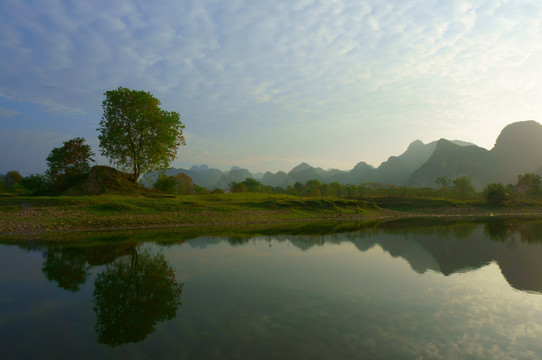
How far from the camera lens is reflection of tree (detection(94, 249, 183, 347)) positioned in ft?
34.0

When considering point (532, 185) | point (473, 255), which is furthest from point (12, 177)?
point (532, 185)

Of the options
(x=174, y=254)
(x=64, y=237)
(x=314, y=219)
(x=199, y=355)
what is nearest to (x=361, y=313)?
(x=199, y=355)

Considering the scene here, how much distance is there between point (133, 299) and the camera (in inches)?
523

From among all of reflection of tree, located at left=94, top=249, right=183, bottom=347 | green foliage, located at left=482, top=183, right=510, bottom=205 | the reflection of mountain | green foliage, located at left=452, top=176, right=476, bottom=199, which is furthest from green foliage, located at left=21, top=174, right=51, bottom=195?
green foliage, located at left=452, top=176, right=476, bottom=199

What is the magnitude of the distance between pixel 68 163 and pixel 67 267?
1983 inches

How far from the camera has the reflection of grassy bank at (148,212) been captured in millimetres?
36500

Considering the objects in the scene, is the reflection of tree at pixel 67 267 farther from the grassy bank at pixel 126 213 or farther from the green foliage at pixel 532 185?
the green foliage at pixel 532 185

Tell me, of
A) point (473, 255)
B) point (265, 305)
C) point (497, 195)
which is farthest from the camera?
point (497, 195)

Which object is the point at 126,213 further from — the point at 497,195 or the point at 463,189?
the point at 463,189

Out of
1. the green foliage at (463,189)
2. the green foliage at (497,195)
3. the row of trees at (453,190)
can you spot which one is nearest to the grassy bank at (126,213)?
the row of trees at (453,190)

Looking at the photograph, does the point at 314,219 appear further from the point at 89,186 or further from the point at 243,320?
the point at 243,320

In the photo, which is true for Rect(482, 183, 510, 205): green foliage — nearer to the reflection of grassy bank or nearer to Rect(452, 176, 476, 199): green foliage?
Rect(452, 176, 476, 199): green foliage

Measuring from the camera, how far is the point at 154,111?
60438mm

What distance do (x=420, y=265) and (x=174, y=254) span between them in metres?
18.2
